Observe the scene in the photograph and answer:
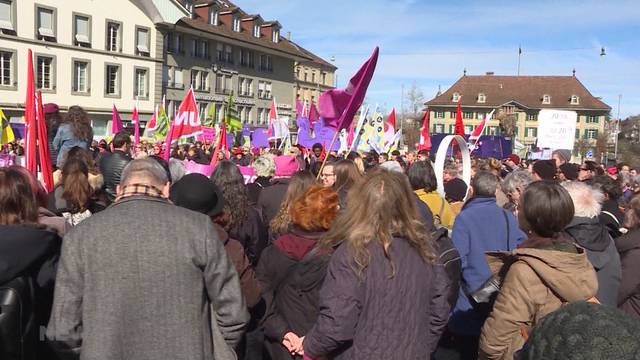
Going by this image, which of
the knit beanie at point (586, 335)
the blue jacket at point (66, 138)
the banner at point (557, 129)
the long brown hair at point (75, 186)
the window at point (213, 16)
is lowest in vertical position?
the long brown hair at point (75, 186)

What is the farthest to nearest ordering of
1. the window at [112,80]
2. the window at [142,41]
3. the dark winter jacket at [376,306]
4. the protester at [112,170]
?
1. the window at [142,41]
2. the window at [112,80]
3. the protester at [112,170]
4. the dark winter jacket at [376,306]

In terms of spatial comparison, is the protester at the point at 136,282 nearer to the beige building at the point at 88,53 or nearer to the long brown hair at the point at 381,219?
the long brown hair at the point at 381,219

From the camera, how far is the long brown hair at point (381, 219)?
3053mm

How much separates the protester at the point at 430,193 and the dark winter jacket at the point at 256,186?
6.35ft

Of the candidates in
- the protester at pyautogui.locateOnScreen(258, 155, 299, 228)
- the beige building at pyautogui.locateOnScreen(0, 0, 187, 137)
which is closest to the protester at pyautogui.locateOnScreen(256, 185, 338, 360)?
the protester at pyautogui.locateOnScreen(258, 155, 299, 228)

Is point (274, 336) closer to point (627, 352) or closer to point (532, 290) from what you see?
point (532, 290)

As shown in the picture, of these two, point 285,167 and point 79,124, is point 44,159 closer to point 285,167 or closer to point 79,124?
point 79,124

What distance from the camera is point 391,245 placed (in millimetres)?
3070

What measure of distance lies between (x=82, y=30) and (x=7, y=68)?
5607 millimetres

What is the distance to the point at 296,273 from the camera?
3.67 meters

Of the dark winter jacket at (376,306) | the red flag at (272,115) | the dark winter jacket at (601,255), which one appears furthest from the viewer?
the red flag at (272,115)

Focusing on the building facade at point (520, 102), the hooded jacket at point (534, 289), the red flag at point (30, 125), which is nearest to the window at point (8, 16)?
the red flag at point (30, 125)

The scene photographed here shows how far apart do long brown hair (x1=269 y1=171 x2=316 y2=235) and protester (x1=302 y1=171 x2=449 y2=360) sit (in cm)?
132

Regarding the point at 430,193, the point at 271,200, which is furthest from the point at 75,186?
the point at 430,193
